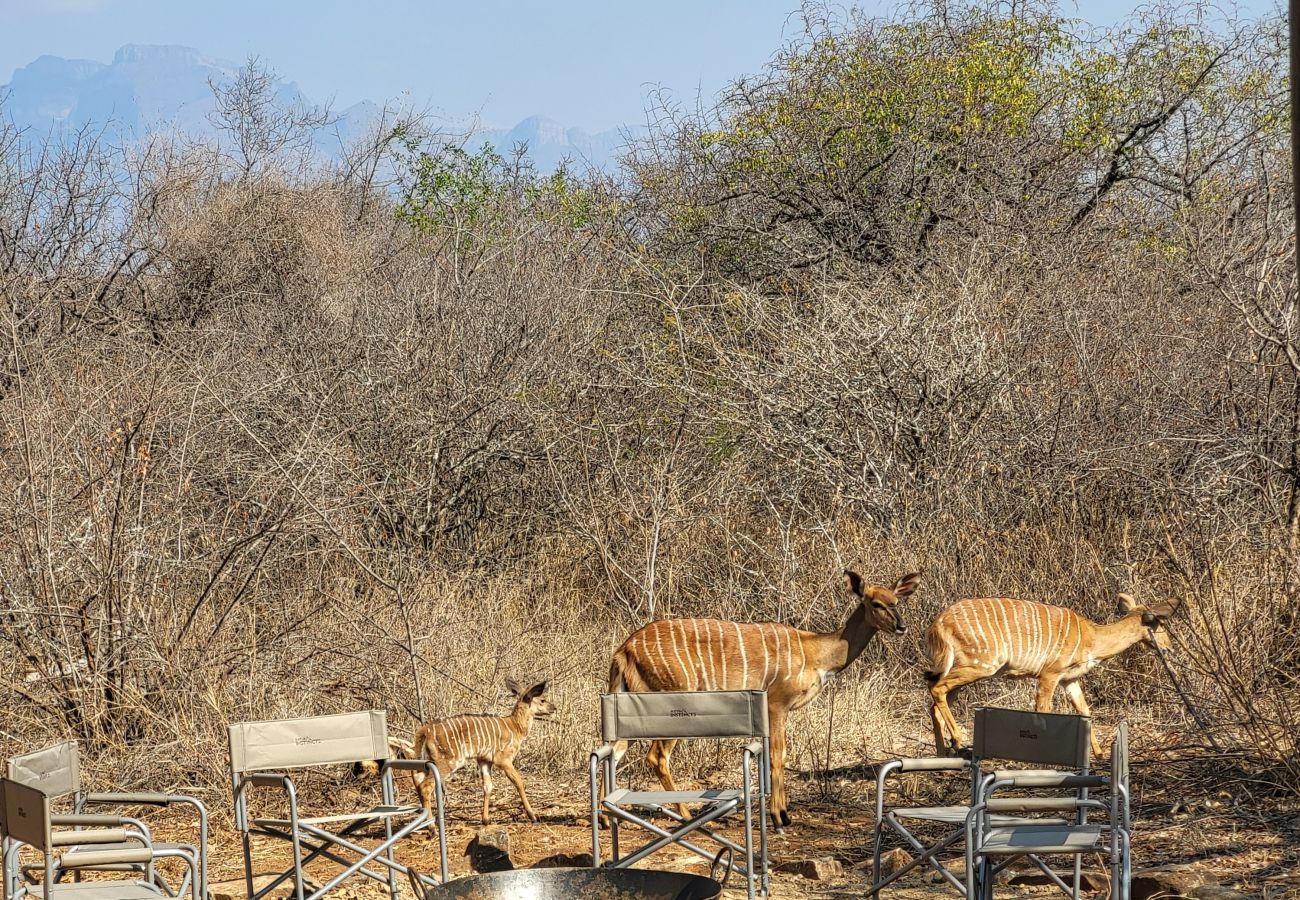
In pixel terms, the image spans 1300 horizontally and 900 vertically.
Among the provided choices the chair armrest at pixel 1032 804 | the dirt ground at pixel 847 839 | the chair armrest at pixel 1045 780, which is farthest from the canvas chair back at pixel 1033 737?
the dirt ground at pixel 847 839

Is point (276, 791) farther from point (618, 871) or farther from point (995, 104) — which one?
point (995, 104)

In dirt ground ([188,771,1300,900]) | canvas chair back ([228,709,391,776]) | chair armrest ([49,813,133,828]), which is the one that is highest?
canvas chair back ([228,709,391,776])

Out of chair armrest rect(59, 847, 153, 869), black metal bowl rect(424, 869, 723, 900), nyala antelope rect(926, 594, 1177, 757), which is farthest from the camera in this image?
nyala antelope rect(926, 594, 1177, 757)

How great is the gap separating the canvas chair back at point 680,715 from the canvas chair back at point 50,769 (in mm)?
2067

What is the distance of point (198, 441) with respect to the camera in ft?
36.9

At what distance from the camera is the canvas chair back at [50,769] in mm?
5527

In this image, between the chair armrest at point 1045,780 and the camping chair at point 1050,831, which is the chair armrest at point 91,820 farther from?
the chair armrest at point 1045,780

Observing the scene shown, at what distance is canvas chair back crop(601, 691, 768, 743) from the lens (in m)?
6.70

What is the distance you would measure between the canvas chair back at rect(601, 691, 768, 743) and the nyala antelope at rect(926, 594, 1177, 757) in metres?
2.37

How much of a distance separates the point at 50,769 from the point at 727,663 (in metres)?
3.46

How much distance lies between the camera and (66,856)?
543 centimetres

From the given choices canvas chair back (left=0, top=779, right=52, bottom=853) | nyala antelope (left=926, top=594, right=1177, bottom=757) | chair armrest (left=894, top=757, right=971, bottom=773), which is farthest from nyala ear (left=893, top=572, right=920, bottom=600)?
canvas chair back (left=0, top=779, right=52, bottom=853)

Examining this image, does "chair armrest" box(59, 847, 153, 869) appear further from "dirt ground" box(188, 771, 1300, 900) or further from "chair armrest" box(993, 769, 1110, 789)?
"chair armrest" box(993, 769, 1110, 789)

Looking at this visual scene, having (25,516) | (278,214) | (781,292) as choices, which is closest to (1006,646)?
(25,516)
